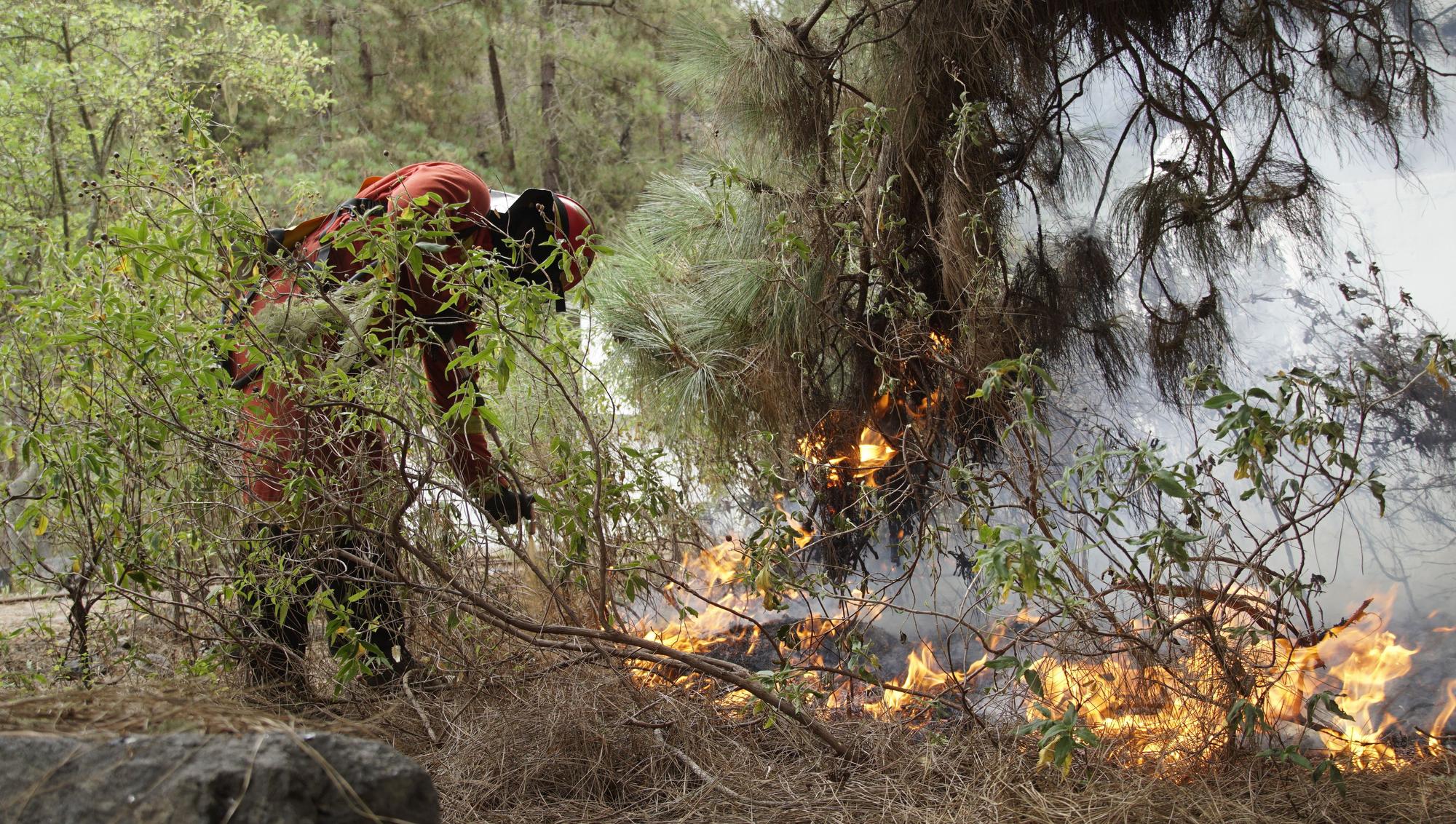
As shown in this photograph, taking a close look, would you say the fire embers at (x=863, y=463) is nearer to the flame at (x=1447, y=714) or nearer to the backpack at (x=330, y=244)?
the backpack at (x=330, y=244)

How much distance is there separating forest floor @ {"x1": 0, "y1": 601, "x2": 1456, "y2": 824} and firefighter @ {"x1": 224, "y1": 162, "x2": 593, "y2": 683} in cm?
19

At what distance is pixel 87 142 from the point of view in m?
5.50

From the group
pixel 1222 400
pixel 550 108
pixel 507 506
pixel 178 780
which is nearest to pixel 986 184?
pixel 1222 400

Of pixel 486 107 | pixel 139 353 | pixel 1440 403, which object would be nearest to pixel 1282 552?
pixel 1440 403

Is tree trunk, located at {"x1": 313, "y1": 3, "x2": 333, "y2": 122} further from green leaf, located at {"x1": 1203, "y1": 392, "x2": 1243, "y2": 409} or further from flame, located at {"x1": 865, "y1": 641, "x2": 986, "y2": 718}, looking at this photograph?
green leaf, located at {"x1": 1203, "y1": 392, "x2": 1243, "y2": 409}

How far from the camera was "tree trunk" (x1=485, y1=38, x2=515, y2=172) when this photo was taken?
9.43 metres

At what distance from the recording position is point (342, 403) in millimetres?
1982

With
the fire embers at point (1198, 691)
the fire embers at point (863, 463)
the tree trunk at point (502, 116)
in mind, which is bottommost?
the fire embers at point (1198, 691)

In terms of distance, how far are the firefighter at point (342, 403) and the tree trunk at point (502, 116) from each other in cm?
713

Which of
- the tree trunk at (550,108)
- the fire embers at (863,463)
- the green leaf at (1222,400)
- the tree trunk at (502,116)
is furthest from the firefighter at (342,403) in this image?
the tree trunk at (502,116)

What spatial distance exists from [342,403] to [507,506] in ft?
1.73

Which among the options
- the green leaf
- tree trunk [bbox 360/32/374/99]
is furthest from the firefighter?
tree trunk [bbox 360/32/374/99]

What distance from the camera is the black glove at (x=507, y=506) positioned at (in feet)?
7.26

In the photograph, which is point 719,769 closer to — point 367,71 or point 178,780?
point 178,780
